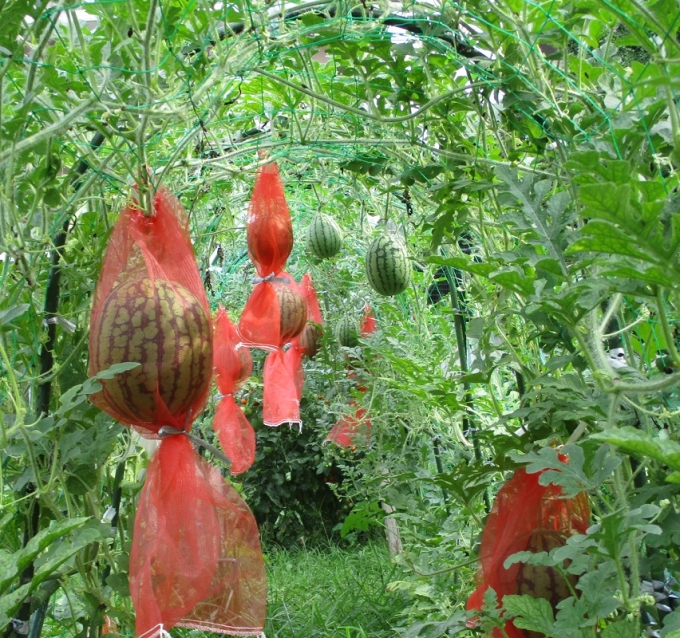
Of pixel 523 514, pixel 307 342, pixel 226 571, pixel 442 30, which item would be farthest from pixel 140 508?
pixel 307 342

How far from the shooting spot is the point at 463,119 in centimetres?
250

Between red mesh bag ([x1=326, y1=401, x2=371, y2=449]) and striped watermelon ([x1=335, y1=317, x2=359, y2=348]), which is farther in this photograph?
striped watermelon ([x1=335, y1=317, x2=359, y2=348])

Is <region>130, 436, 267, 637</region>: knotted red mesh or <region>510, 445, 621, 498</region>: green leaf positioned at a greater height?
<region>510, 445, 621, 498</region>: green leaf

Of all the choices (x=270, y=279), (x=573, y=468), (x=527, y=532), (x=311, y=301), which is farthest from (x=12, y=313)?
(x=311, y=301)

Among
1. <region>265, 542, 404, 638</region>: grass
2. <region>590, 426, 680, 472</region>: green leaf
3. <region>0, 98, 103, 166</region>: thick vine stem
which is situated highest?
<region>0, 98, 103, 166</region>: thick vine stem

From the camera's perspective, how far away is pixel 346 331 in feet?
16.8

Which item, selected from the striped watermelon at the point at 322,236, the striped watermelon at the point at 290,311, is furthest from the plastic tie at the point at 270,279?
the striped watermelon at the point at 322,236

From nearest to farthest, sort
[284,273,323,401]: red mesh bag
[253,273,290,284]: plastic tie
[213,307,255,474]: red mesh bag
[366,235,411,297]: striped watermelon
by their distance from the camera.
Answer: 1. [366,235,411,297]: striped watermelon
2. [253,273,290,284]: plastic tie
3. [213,307,255,474]: red mesh bag
4. [284,273,323,401]: red mesh bag

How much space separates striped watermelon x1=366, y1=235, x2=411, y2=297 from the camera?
3.31m

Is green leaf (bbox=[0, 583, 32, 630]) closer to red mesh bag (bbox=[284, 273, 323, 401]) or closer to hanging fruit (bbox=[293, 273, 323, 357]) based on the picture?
red mesh bag (bbox=[284, 273, 323, 401])

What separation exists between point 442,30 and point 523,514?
3.66 feet

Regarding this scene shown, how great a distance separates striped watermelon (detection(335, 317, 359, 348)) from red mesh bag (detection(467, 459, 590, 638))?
11.0 ft

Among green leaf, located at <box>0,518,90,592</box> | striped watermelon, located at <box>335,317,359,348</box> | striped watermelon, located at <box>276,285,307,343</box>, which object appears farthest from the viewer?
striped watermelon, located at <box>335,317,359,348</box>

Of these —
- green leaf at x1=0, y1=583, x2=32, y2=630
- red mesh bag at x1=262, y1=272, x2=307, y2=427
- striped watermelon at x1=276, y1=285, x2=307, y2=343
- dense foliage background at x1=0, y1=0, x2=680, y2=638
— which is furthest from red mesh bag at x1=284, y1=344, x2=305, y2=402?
green leaf at x1=0, y1=583, x2=32, y2=630
